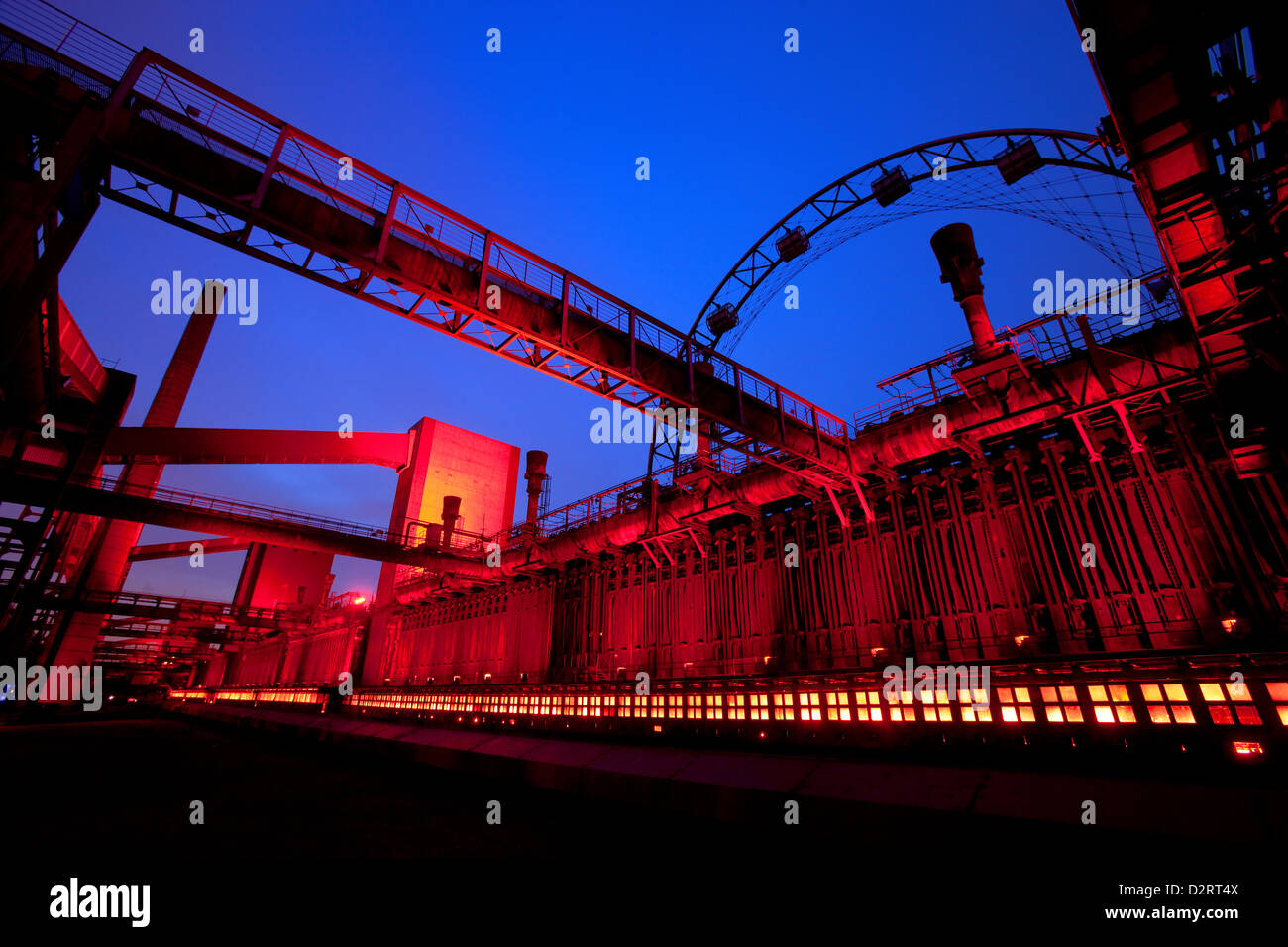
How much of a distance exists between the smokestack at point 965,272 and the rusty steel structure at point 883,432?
0.07 metres

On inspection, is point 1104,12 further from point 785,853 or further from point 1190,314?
point 785,853

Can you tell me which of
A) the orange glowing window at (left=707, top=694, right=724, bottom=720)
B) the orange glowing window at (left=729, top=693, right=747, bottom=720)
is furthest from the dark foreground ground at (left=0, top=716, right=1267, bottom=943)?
the orange glowing window at (left=707, top=694, right=724, bottom=720)

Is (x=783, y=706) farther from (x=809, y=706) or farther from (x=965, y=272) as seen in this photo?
(x=965, y=272)

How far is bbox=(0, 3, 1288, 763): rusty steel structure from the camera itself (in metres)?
6.84

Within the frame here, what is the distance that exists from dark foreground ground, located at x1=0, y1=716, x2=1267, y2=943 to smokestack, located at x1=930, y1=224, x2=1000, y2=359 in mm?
8641

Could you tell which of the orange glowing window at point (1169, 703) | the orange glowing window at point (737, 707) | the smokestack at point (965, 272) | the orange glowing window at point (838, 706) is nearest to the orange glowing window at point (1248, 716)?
the orange glowing window at point (1169, 703)

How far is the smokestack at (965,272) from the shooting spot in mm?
10539

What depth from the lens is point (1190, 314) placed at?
7.64m

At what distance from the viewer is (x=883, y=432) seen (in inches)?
486
